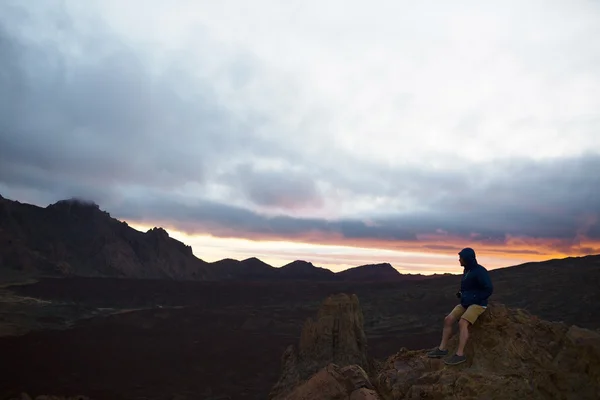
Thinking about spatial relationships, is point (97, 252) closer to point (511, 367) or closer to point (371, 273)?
point (371, 273)

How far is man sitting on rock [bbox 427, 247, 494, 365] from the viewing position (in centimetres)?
641

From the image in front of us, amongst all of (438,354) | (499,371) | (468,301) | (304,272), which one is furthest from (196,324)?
(304,272)

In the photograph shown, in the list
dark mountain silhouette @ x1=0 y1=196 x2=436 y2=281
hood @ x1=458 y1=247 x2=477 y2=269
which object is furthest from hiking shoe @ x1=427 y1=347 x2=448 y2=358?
dark mountain silhouette @ x1=0 y1=196 x2=436 y2=281

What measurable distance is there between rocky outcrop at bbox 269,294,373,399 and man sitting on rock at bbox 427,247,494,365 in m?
16.6

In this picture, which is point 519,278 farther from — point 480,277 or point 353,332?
point 480,277

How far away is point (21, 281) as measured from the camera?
7762 cm

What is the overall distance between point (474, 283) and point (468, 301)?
0.28m

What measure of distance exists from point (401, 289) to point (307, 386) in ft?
229

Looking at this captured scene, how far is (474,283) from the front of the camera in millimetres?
6672

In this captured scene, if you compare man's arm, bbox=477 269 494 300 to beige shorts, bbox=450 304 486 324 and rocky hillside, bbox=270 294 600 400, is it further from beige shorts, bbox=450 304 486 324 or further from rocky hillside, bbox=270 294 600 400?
rocky hillside, bbox=270 294 600 400

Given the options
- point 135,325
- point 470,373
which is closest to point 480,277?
point 470,373

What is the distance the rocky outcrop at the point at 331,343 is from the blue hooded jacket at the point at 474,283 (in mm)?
16783

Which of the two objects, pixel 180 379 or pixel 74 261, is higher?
→ pixel 74 261

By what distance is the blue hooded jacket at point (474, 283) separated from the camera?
6605 millimetres
